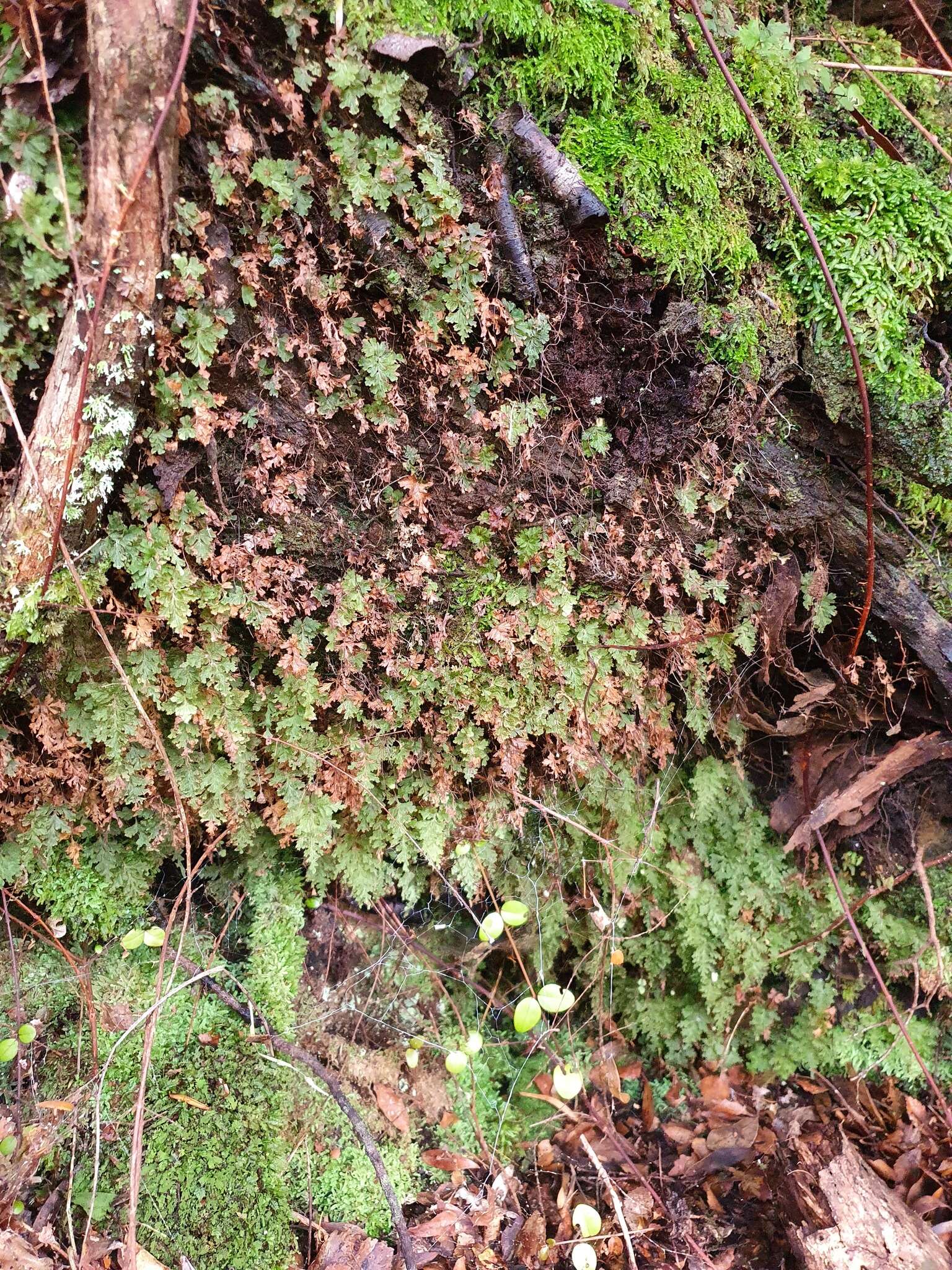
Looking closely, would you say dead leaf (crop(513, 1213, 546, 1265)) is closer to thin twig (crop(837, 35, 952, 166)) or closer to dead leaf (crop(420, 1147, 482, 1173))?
dead leaf (crop(420, 1147, 482, 1173))

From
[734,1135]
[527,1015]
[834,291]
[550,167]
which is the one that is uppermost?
[834,291]

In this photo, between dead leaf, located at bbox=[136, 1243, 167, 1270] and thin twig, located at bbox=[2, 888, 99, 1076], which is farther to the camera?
thin twig, located at bbox=[2, 888, 99, 1076]

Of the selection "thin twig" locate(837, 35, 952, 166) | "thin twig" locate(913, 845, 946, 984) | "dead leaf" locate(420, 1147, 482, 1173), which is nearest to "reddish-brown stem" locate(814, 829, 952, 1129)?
"thin twig" locate(913, 845, 946, 984)

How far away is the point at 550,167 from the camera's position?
2.48m

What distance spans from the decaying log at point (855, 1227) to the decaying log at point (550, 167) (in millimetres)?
4043

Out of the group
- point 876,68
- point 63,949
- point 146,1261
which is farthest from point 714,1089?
point 876,68

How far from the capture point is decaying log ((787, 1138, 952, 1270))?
2.77m

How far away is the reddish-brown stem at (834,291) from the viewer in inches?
100

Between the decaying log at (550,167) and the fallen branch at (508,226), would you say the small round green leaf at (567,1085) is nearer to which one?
the fallen branch at (508,226)

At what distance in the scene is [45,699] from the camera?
269 cm

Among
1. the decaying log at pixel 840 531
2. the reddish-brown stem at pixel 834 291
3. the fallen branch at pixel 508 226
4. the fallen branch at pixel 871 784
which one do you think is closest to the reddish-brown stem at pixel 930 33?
the reddish-brown stem at pixel 834 291

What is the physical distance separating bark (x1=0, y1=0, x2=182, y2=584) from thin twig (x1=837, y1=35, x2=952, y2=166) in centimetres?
284

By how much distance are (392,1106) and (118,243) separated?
3.68 m

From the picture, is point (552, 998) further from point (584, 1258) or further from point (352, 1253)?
point (352, 1253)
